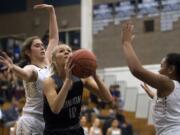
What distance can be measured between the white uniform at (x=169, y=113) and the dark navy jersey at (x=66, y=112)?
0.75 m

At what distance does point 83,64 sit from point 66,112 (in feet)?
1.81

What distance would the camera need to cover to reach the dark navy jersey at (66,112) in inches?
201

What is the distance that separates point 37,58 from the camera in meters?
5.79

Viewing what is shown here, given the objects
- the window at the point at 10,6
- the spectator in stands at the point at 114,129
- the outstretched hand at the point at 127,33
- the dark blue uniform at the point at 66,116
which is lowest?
the spectator in stands at the point at 114,129

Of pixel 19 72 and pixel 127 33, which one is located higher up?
pixel 127 33

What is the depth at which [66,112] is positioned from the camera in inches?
201

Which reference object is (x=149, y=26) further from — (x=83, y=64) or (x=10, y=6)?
(x=83, y=64)

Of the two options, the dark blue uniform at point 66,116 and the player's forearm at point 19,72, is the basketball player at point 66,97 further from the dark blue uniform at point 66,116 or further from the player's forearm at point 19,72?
the player's forearm at point 19,72

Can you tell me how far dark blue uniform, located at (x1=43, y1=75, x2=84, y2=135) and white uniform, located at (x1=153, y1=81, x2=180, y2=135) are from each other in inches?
29.6

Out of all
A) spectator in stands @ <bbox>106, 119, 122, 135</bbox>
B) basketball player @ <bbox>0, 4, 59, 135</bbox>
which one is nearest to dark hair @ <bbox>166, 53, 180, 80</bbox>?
basketball player @ <bbox>0, 4, 59, 135</bbox>

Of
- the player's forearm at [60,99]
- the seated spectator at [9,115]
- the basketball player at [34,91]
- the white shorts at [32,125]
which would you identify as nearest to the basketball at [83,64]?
the player's forearm at [60,99]

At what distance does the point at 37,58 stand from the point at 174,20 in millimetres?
13768

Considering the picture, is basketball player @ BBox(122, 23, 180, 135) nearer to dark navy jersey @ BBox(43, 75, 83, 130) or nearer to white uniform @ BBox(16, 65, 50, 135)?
dark navy jersey @ BBox(43, 75, 83, 130)

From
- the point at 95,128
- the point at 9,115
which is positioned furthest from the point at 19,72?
the point at 9,115
